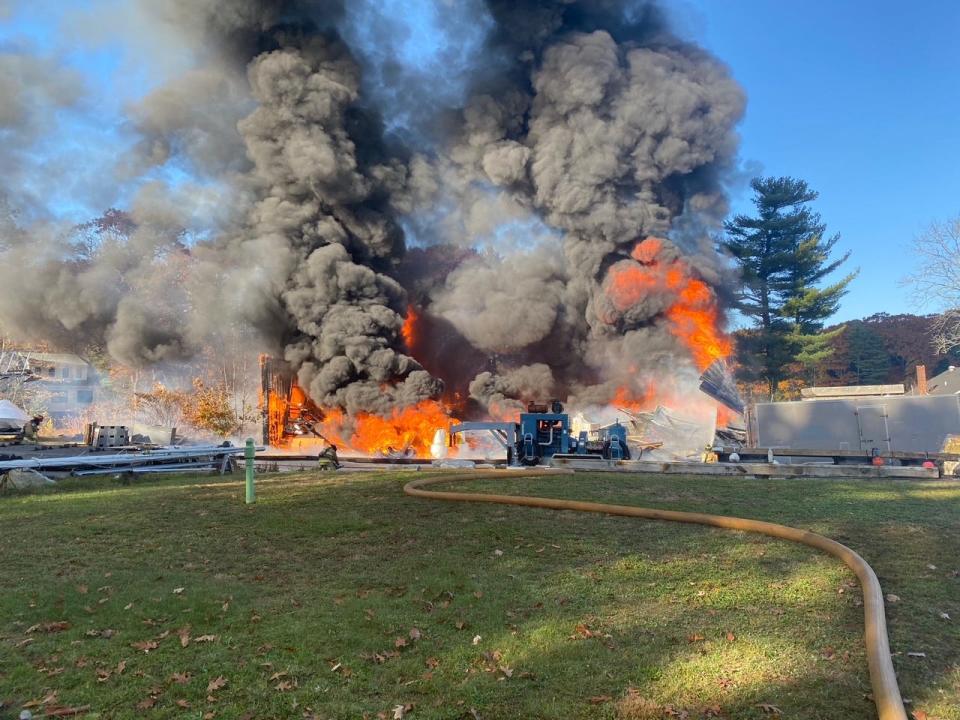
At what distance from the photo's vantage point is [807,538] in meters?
6.59

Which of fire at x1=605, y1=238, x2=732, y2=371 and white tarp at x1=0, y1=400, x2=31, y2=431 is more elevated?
fire at x1=605, y1=238, x2=732, y2=371

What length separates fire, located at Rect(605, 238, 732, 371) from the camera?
2678 cm

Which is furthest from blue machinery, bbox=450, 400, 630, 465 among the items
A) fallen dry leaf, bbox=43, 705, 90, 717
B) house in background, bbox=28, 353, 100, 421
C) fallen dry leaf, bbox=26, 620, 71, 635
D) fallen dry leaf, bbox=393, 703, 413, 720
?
house in background, bbox=28, 353, 100, 421

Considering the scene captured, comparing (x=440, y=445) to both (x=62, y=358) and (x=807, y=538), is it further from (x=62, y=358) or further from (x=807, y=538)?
(x=62, y=358)

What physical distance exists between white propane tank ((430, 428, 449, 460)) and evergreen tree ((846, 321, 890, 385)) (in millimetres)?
40614

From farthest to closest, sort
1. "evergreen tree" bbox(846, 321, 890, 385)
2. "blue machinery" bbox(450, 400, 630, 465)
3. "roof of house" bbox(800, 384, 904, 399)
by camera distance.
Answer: "evergreen tree" bbox(846, 321, 890, 385) < "roof of house" bbox(800, 384, 904, 399) < "blue machinery" bbox(450, 400, 630, 465)

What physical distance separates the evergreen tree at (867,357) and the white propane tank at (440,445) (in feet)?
133

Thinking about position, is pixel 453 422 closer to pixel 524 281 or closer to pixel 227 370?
pixel 524 281

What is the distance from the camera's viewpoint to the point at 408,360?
26672mm

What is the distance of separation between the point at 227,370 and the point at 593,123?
2700 cm

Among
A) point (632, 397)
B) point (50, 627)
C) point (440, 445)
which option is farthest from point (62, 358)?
point (50, 627)

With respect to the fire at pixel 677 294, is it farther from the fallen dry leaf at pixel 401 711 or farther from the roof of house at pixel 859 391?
the fallen dry leaf at pixel 401 711

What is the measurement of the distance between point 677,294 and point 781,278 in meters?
13.8

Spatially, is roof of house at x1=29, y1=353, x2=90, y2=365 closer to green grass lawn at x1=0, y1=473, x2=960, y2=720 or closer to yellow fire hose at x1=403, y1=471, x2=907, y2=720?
green grass lawn at x1=0, y1=473, x2=960, y2=720
